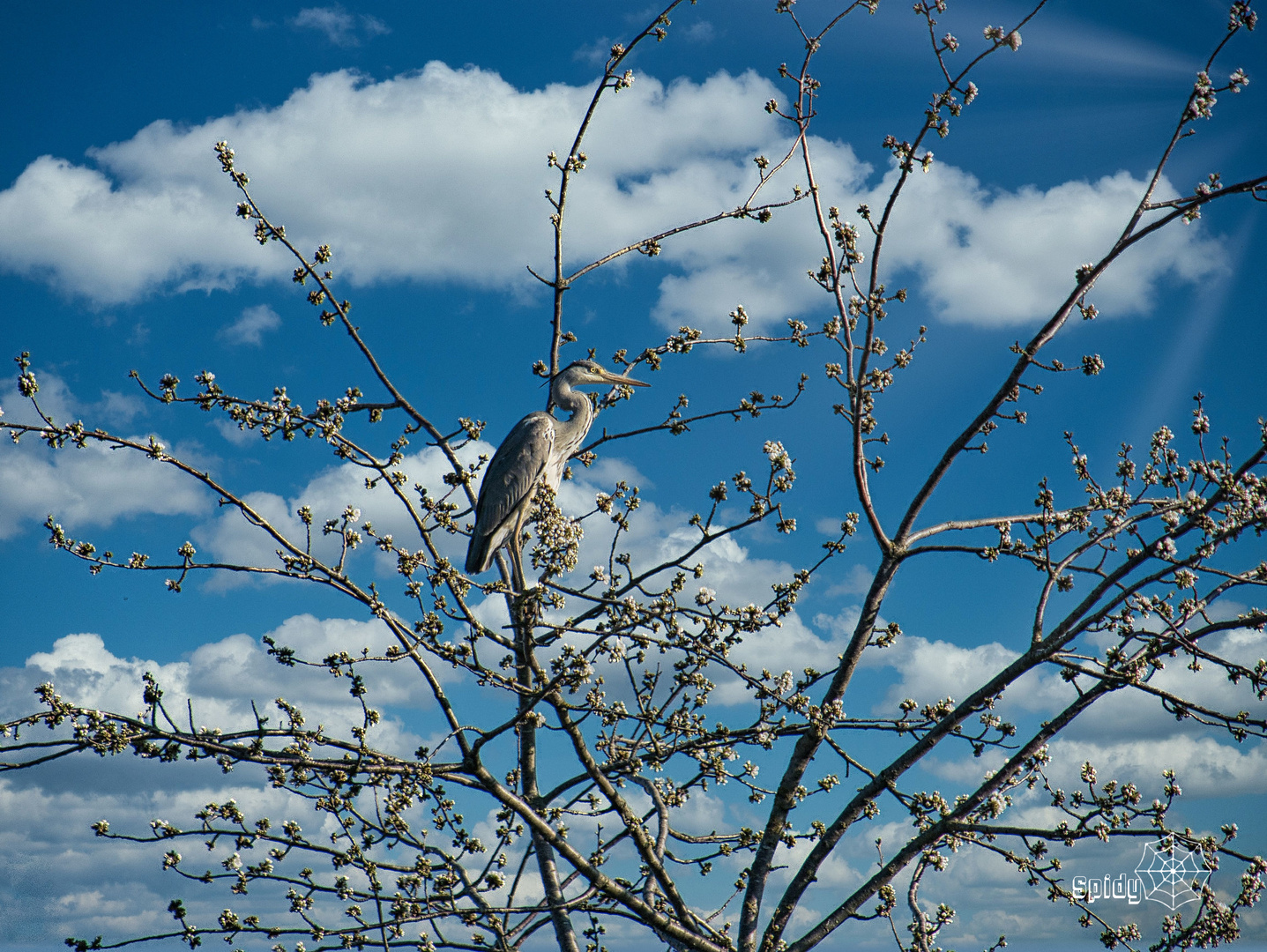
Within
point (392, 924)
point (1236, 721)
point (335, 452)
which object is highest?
point (335, 452)

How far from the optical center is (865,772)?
5.51 metres

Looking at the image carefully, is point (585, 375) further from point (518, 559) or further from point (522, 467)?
point (518, 559)

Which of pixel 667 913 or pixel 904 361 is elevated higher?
pixel 904 361

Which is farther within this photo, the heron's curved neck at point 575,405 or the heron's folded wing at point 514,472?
the heron's curved neck at point 575,405

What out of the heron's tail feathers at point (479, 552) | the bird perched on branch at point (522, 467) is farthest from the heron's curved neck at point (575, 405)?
the heron's tail feathers at point (479, 552)

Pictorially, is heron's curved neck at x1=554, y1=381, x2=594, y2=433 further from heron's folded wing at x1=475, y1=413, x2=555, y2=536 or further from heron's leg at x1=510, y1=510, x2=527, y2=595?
heron's leg at x1=510, y1=510, x2=527, y2=595

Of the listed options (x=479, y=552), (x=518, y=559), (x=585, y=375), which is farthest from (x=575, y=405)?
(x=518, y=559)

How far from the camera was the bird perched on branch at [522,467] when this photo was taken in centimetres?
812

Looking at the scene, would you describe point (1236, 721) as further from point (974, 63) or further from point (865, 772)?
point (974, 63)

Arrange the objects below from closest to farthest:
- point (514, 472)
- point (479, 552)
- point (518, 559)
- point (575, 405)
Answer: point (518, 559) < point (479, 552) < point (514, 472) < point (575, 405)

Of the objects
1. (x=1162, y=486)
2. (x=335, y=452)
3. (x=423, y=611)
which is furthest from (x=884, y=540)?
(x=335, y=452)

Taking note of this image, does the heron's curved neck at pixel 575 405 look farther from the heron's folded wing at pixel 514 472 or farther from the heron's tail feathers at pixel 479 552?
the heron's tail feathers at pixel 479 552

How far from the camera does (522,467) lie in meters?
8.30

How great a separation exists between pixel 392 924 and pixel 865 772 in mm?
2783
